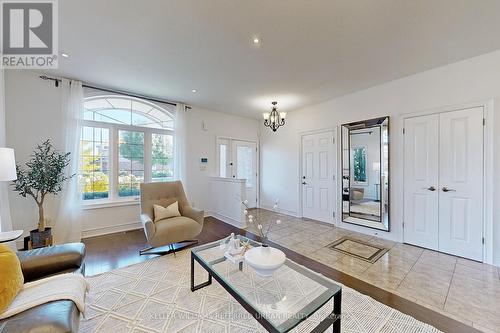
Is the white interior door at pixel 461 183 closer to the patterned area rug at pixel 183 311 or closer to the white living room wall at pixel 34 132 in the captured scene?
the patterned area rug at pixel 183 311

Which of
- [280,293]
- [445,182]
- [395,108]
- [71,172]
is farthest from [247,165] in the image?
[280,293]

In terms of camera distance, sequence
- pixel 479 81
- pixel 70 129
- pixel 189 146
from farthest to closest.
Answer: pixel 189 146
pixel 70 129
pixel 479 81

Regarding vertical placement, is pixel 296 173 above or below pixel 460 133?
below

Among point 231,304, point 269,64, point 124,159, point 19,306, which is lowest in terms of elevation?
point 231,304

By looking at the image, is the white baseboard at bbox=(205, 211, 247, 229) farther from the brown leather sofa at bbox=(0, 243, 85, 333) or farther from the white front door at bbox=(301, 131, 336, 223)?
the brown leather sofa at bbox=(0, 243, 85, 333)

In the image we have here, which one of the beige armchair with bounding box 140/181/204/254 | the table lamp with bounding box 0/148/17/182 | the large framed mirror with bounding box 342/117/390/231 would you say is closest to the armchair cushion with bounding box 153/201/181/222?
the beige armchair with bounding box 140/181/204/254

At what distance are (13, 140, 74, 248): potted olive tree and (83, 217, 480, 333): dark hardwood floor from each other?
602 millimetres

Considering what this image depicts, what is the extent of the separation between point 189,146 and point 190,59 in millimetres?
2345

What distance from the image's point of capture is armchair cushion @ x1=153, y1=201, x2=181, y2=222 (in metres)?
3.06

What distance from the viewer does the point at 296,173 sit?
16.6 feet

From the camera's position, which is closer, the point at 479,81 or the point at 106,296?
the point at 106,296

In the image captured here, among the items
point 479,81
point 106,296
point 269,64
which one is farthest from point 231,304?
point 479,81

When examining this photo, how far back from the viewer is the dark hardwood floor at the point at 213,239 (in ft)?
5.48

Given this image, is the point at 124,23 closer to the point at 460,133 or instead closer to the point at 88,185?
the point at 88,185
